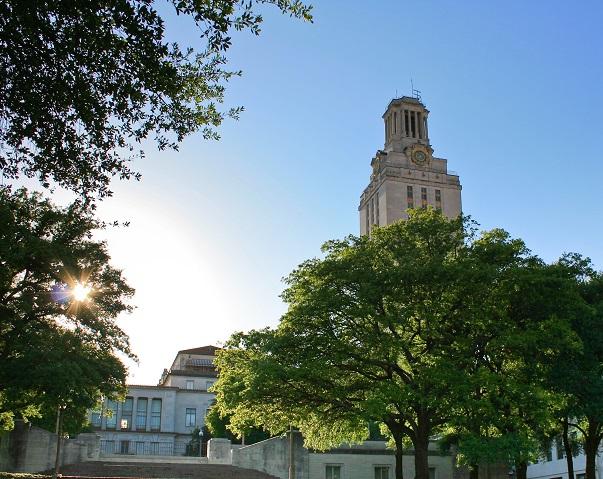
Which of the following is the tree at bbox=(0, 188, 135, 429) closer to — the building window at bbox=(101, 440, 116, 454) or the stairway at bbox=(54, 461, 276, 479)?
the stairway at bbox=(54, 461, 276, 479)

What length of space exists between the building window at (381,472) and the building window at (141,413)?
4473 centimetres

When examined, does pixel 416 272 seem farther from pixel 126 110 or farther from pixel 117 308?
pixel 126 110

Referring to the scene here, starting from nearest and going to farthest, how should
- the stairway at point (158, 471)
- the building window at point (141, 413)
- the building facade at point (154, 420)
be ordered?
the stairway at point (158, 471) → the building facade at point (154, 420) → the building window at point (141, 413)

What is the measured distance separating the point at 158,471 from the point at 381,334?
20.7 meters

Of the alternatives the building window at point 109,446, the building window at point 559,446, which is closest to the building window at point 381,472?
the building window at point 559,446

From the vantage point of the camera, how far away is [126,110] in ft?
39.1

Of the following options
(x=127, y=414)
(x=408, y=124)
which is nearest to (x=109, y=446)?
(x=127, y=414)

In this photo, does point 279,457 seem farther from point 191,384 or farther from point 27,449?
point 191,384

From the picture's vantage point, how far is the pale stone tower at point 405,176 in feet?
408

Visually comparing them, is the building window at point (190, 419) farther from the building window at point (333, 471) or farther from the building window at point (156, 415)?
the building window at point (333, 471)

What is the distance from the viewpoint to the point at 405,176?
126 metres

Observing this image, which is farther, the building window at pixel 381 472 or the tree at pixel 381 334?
the building window at pixel 381 472

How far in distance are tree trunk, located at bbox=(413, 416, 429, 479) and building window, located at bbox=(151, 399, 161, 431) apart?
59823mm

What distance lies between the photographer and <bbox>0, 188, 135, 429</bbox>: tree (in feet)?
86.0
